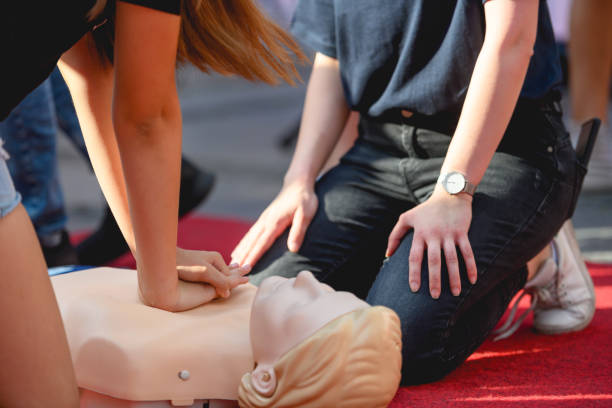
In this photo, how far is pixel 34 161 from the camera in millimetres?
1894

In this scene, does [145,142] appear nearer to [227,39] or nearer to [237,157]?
[227,39]

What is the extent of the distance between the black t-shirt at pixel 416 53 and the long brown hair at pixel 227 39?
0.27 m

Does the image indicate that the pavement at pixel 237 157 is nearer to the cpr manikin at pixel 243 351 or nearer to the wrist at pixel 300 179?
the wrist at pixel 300 179

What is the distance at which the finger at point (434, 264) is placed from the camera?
1.23 metres

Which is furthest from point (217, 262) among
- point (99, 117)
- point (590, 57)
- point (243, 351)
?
point (590, 57)

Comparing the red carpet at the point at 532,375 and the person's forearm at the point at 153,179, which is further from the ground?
the person's forearm at the point at 153,179

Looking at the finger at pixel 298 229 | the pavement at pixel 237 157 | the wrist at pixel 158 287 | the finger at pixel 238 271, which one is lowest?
the pavement at pixel 237 157

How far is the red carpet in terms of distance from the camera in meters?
1.21

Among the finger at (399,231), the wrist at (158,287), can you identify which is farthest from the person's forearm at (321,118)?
the wrist at (158,287)

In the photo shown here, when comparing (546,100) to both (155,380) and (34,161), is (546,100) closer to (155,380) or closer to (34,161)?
(155,380)

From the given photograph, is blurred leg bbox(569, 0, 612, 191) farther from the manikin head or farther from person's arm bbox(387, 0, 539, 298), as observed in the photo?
the manikin head

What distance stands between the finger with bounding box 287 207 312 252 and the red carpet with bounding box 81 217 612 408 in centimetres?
38

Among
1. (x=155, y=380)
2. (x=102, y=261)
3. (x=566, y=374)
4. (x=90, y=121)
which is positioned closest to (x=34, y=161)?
(x=102, y=261)

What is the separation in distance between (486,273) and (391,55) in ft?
1.53
